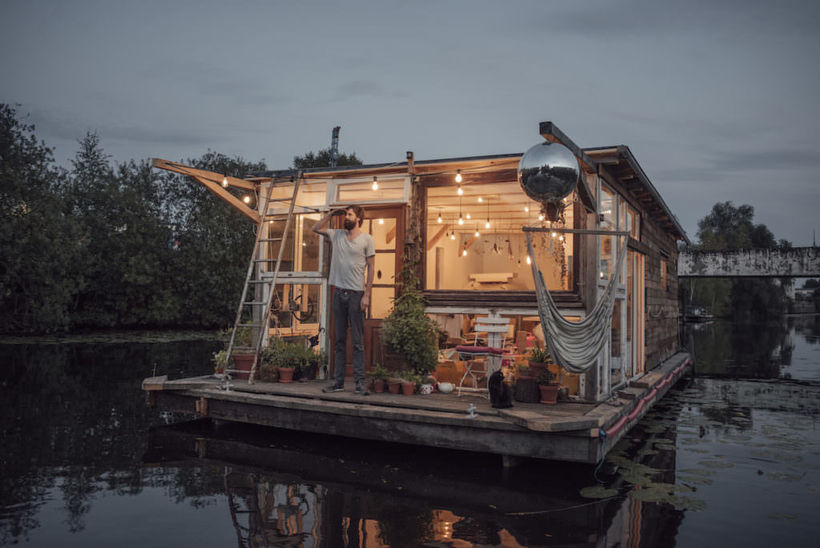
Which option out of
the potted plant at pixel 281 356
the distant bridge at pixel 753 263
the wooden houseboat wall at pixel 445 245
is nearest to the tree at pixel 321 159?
the distant bridge at pixel 753 263

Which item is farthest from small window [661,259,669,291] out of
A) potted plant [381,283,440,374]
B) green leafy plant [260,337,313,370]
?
green leafy plant [260,337,313,370]

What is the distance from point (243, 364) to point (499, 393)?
11.9 feet

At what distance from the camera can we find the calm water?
4008 millimetres

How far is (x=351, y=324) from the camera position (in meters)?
6.55

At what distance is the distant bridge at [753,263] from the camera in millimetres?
24625

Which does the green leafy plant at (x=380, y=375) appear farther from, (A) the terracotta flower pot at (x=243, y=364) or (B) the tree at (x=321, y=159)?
(B) the tree at (x=321, y=159)

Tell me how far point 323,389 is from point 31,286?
18.2 metres

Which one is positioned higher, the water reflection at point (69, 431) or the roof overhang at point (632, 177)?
the roof overhang at point (632, 177)

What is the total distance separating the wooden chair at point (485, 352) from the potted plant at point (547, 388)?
0.48 meters

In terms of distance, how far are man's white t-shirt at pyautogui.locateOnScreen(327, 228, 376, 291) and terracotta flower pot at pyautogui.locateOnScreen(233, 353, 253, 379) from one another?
6.29ft

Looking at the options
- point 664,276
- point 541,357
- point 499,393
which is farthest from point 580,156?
point 664,276

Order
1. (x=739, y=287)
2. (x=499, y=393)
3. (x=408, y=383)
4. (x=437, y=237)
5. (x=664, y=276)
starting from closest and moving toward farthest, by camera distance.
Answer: (x=499, y=393) < (x=408, y=383) < (x=437, y=237) < (x=664, y=276) < (x=739, y=287)

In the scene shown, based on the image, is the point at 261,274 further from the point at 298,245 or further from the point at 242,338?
the point at 242,338

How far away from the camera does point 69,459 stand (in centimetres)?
574
